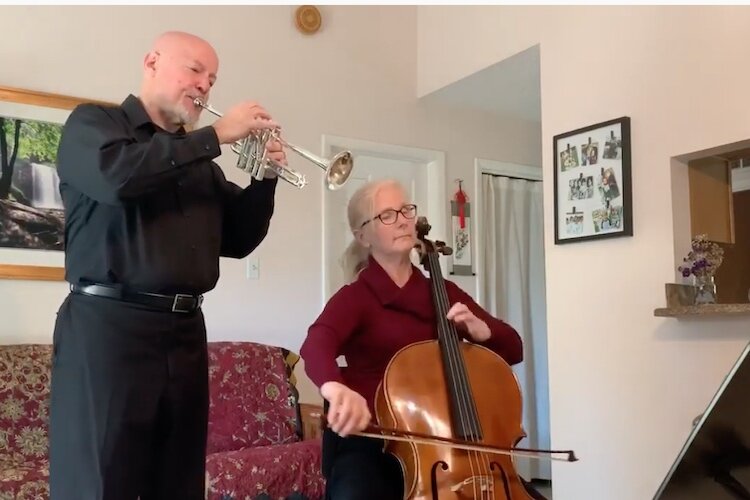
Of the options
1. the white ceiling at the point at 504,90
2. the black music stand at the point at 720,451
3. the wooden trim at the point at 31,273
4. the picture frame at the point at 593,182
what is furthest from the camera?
the white ceiling at the point at 504,90

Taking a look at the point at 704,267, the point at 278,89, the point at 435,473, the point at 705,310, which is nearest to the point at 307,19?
the point at 278,89

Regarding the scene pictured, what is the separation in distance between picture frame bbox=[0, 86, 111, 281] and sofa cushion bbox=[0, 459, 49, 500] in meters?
0.91

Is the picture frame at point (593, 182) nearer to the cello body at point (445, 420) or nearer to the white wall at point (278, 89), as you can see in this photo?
the cello body at point (445, 420)

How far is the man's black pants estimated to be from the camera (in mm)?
1300

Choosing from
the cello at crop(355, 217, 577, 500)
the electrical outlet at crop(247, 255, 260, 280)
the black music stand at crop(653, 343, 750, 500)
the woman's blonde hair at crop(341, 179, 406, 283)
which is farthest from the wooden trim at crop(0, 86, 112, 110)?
the black music stand at crop(653, 343, 750, 500)

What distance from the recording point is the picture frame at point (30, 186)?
2.93 m

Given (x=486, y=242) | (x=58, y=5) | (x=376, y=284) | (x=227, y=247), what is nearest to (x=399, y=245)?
(x=376, y=284)

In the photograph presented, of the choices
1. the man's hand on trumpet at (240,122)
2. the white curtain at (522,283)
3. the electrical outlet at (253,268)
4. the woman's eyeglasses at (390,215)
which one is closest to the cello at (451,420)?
the woman's eyeglasses at (390,215)

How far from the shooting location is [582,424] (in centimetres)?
280

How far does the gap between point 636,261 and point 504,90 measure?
5.04 feet

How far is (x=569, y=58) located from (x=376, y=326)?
168 cm

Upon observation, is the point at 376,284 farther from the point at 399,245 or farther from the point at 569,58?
the point at 569,58

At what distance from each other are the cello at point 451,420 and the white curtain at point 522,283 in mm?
2564

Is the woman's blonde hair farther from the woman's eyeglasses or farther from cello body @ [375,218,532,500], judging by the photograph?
cello body @ [375,218,532,500]
